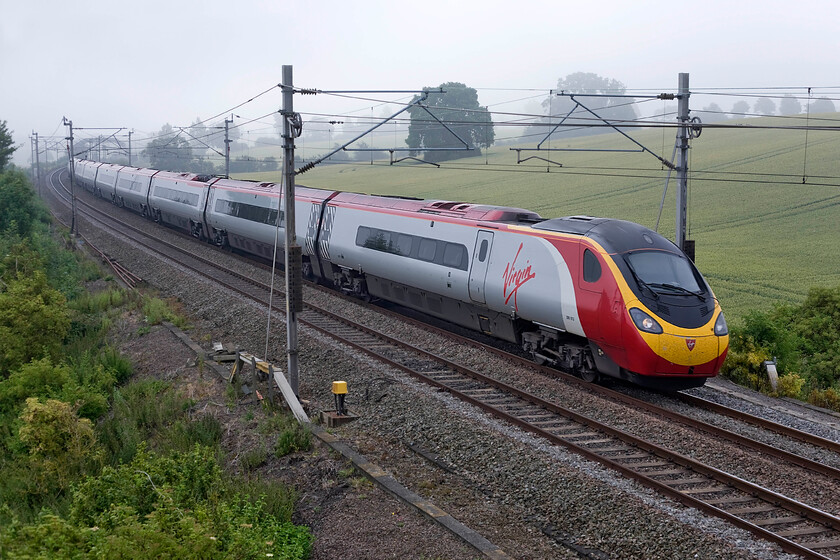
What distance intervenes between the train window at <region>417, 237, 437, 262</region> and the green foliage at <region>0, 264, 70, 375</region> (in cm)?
899

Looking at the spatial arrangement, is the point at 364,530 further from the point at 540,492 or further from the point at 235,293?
the point at 235,293

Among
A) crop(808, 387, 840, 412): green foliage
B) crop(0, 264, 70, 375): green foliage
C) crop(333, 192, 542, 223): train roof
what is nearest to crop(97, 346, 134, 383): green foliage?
crop(0, 264, 70, 375): green foliage

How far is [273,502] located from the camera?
368 inches

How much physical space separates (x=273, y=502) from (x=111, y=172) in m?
53.1

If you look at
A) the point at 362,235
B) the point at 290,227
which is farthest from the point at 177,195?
the point at 290,227

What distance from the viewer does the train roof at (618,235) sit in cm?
1338

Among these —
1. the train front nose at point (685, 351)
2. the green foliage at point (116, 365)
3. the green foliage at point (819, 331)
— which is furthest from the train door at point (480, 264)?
the green foliage at point (116, 365)

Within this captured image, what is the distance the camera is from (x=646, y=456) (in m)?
10.6

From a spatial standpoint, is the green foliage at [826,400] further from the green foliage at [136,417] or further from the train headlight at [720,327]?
the green foliage at [136,417]

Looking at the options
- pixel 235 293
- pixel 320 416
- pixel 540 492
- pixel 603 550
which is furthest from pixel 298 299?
pixel 235 293

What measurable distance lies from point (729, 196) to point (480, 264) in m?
39.4

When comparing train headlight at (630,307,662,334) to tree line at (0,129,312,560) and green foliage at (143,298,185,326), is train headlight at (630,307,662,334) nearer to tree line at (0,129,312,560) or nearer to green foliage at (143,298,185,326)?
tree line at (0,129,312,560)

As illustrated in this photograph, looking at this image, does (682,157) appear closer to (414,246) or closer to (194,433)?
(414,246)

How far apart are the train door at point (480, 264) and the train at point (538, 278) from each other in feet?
0.09
